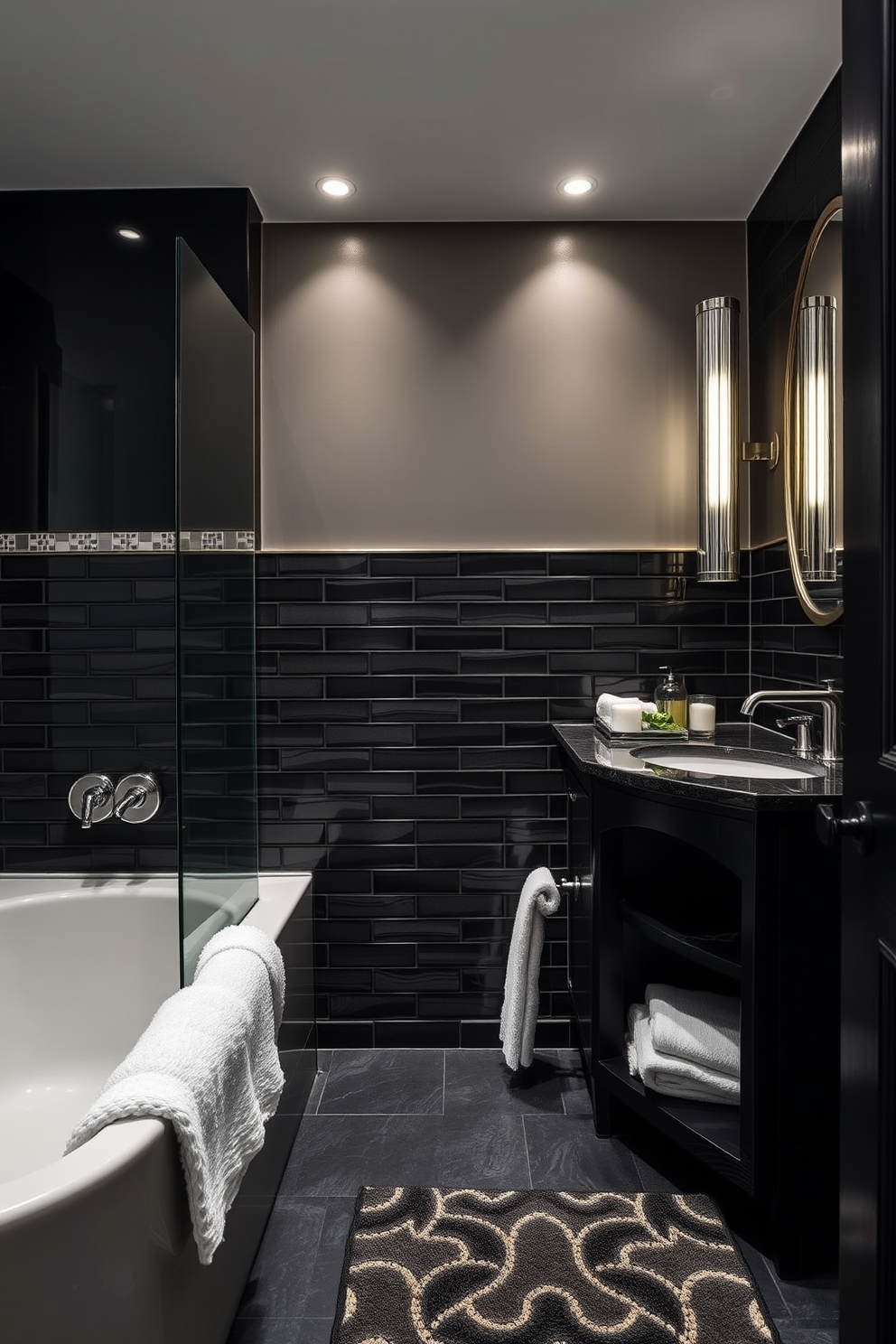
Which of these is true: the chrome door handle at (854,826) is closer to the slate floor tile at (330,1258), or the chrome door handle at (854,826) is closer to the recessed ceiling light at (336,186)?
the slate floor tile at (330,1258)

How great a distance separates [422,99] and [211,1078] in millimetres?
2132

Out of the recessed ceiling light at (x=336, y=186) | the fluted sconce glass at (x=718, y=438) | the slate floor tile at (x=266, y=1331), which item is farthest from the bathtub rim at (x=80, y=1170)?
the recessed ceiling light at (x=336, y=186)

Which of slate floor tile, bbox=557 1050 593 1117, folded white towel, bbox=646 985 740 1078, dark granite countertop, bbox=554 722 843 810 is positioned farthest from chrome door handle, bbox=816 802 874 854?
slate floor tile, bbox=557 1050 593 1117

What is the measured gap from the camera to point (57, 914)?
2.29 meters

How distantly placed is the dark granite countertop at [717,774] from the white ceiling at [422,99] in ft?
5.07

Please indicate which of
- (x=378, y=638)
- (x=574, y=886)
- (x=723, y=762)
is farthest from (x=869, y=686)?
(x=378, y=638)

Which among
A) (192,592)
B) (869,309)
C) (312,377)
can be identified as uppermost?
(312,377)

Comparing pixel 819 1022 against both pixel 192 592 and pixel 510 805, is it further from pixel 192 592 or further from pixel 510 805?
pixel 192 592

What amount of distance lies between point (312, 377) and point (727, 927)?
1.94 meters

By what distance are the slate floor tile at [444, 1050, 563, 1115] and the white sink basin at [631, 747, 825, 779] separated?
983 millimetres

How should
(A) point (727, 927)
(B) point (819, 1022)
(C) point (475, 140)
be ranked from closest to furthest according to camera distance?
(B) point (819, 1022) < (A) point (727, 927) < (C) point (475, 140)

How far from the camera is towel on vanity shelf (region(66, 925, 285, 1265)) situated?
1.19m

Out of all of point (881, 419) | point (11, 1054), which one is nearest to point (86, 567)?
point (11, 1054)

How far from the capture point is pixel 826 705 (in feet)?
6.34
